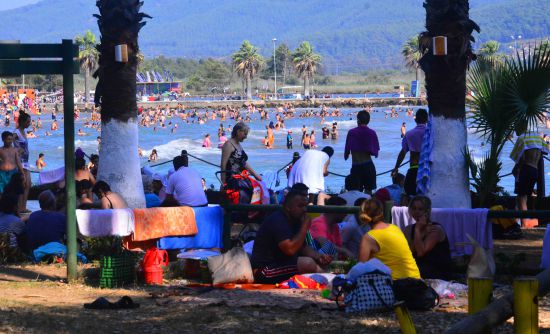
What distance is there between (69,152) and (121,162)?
2688 mm

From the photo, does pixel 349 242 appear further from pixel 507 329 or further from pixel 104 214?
pixel 507 329

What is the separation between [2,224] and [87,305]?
278 cm

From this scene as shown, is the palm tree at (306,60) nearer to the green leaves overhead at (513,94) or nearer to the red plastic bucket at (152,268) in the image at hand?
the green leaves overhead at (513,94)

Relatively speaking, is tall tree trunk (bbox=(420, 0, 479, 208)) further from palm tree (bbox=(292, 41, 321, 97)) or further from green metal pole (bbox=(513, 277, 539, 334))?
palm tree (bbox=(292, 41, 321, 97))

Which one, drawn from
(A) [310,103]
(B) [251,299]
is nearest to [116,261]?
(B) [251,299]

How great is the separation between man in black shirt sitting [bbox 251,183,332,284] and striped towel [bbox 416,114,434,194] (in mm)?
2438

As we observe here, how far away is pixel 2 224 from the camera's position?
9.60 metres

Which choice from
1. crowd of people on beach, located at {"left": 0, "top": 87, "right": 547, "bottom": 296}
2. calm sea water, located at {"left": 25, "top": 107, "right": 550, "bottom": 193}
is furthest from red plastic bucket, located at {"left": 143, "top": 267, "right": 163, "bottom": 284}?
calm sea water, located at {"left": 25, "top": 107, "right": 550, "bottom": 193}

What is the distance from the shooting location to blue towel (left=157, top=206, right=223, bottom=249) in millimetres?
9680

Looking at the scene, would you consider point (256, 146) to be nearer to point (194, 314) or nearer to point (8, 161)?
point (8, 161)

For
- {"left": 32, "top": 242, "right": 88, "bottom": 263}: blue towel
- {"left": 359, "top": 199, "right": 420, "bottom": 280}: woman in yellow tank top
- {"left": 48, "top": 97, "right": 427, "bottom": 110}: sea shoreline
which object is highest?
{"left": 48, "top": 97, "right": 427, "bottom": 110}: sea shoreline

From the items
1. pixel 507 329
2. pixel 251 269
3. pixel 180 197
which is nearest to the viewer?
pixel 507 329

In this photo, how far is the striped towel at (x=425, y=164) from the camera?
33.7 feet

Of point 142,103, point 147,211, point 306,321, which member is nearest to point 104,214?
point 147,211
